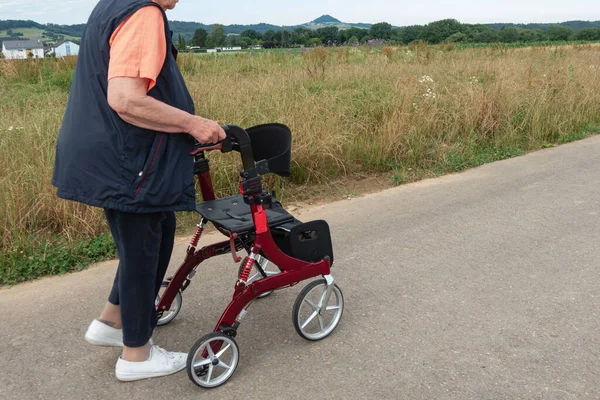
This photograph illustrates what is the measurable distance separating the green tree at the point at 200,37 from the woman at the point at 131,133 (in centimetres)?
1300

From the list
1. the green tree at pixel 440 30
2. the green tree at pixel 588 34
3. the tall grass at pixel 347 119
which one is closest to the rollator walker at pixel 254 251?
the tall grass at pixel 347 119

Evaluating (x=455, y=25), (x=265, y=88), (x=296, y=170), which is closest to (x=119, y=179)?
(x=296, y=170)

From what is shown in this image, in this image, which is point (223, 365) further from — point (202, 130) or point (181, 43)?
point (181, 43)

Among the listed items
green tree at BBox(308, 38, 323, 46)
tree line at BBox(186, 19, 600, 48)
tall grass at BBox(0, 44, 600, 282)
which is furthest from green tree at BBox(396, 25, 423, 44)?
tall grass at BBox(0, 44, 600, 282)

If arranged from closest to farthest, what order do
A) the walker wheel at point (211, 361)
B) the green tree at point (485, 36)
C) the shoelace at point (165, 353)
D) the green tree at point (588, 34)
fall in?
the walker wheel at point (211, 361) < the shoelace at point (165, 353) < the green tree at point (485, 36) < the green tree at point (588, 34)

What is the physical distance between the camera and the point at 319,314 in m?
3.26

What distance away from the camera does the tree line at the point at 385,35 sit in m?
16.7

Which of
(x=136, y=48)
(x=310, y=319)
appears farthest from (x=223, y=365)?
(x=136, y=48)

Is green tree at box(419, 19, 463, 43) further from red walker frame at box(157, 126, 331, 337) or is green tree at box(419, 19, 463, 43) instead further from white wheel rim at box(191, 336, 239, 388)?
white wheel rim at box(191, 336, 239, 388)

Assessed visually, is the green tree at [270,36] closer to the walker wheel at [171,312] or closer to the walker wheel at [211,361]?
the walker wheel at [171,312]

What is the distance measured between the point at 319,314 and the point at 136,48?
178 cm

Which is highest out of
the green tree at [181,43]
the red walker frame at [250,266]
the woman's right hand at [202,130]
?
the green tree at [181,43]

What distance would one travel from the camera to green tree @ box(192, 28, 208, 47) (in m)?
15.2

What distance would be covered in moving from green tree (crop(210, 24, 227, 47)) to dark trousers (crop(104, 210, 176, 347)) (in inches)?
543
